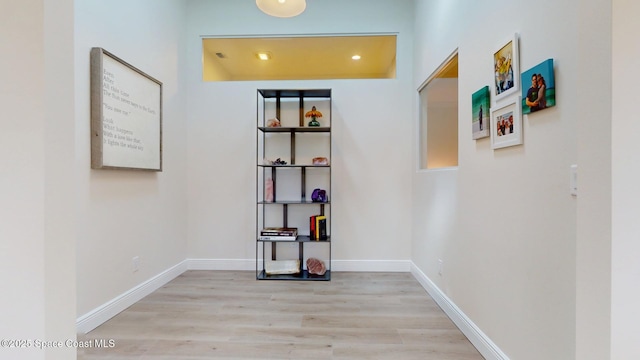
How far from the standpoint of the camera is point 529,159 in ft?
4.48

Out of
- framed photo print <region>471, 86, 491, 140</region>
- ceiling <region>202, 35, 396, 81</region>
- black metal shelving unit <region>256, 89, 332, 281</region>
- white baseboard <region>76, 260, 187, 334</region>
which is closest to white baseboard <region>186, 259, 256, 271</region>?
black metal shelving unit <region>256, 89, 332, 281</region>

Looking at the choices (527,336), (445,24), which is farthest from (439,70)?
(527,336)

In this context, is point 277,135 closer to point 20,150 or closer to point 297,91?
point 297,91

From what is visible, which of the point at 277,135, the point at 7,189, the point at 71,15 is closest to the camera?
the point at 7,189

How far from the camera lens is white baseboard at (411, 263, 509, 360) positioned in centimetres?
163

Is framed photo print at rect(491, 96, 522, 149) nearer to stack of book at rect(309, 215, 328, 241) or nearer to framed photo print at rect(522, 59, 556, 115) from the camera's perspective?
framed photo print at rect(522, 59, 556, 115)

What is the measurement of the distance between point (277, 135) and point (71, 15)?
7.86 feet

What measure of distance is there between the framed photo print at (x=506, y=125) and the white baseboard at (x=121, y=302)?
281 cm

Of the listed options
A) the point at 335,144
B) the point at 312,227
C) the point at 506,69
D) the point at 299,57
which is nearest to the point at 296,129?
the point at 335,144

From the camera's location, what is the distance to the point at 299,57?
12.4 feet

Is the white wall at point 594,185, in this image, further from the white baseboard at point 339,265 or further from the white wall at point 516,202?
the white baseboard at point 339,265

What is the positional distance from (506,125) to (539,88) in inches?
11.1

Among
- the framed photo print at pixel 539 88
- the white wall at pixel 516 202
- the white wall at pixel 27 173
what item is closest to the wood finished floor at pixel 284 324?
the white wall at pixel 516 202

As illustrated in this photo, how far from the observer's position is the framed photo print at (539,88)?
1.21 metres
